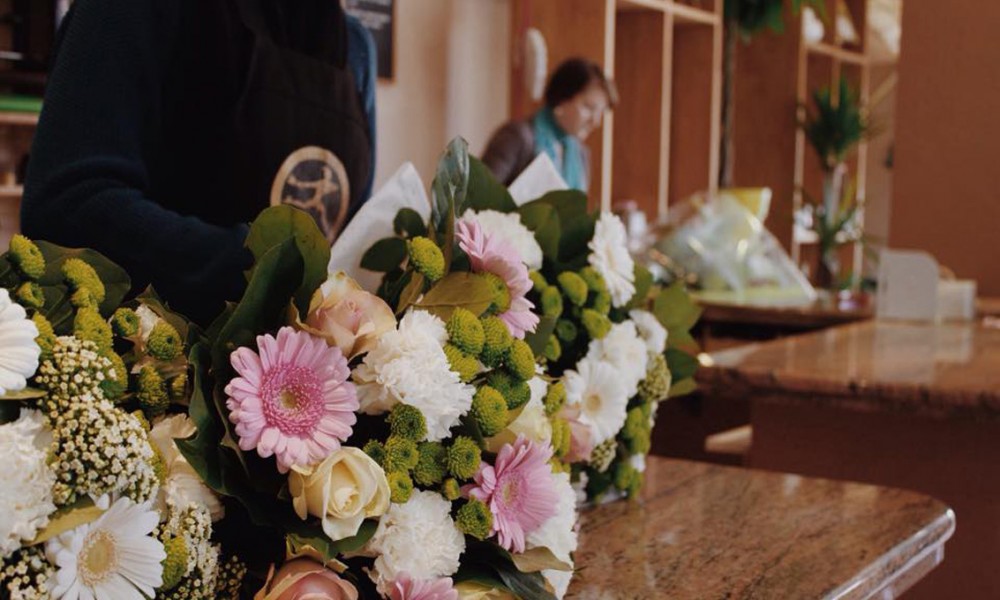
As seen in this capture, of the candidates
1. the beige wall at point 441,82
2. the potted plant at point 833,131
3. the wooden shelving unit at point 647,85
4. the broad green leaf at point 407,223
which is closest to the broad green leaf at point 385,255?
the broad green leaf at point 407,223

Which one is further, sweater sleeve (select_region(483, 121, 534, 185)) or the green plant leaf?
sweater sleeve (select_region(483, 121, 534, 185))

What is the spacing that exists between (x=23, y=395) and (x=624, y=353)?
1.95ft

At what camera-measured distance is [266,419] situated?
674 millimetres

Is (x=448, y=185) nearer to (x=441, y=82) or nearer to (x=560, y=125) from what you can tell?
(x=560, y=125)

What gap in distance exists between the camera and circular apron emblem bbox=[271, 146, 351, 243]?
1.25m

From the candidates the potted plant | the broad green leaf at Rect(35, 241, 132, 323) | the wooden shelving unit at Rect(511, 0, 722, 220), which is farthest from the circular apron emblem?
the potted plant

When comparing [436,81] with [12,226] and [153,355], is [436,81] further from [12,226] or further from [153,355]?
[153,355]

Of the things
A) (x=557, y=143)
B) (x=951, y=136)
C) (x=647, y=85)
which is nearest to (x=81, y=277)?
(x=951, y=136)

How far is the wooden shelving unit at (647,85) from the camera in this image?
4648mm

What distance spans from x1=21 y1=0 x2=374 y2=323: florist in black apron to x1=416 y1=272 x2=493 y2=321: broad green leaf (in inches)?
11.0

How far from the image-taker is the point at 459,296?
791mm

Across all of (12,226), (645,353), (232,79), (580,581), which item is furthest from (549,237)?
(12,226)

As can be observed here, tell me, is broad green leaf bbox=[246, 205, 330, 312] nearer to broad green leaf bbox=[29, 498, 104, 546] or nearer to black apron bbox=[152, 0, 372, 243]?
broad green leaf bbox=[29, 498, 104, 546]

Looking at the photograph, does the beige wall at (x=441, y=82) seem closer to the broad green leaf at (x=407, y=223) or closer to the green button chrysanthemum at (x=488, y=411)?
the broad green leaf at (x=407, y=223)
